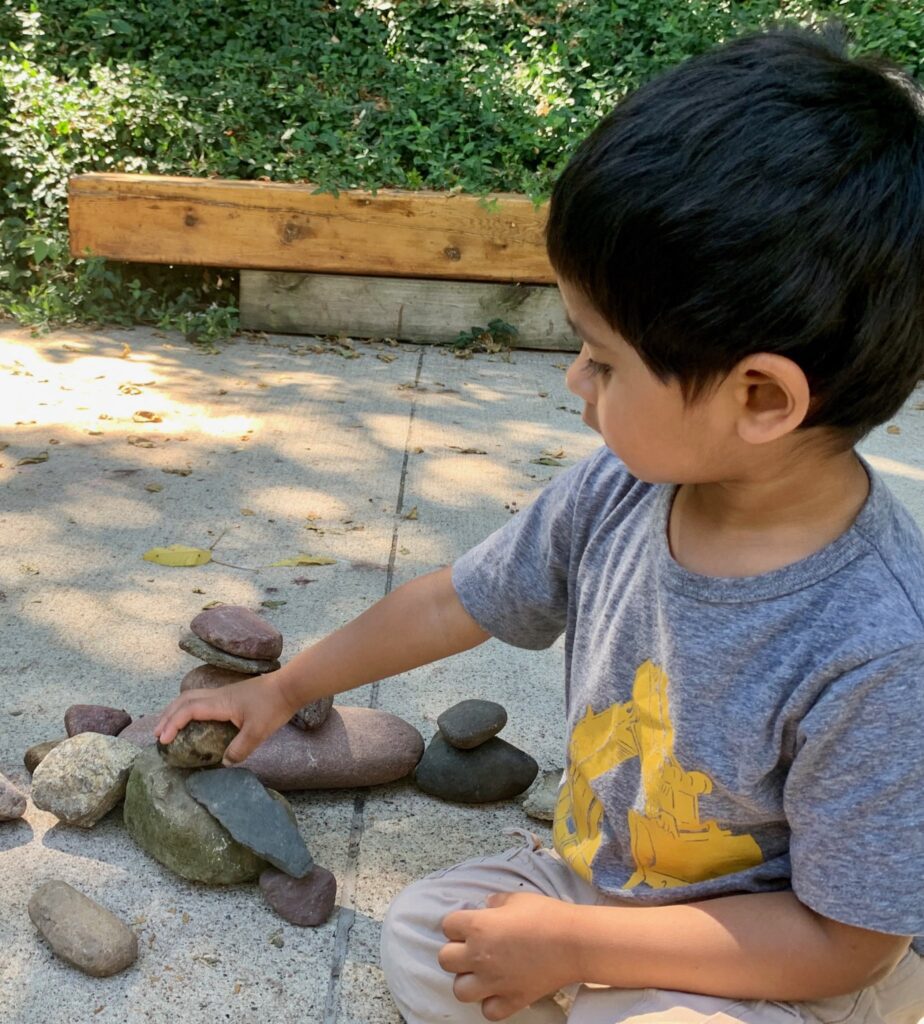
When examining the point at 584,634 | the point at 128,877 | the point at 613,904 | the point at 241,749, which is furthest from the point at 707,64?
the point at 128,877

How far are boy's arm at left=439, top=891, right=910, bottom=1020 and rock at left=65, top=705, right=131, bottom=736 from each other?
3.12 ft

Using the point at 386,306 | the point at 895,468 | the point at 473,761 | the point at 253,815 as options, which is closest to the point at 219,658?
the point at 253,815

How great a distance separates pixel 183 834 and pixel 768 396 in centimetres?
118

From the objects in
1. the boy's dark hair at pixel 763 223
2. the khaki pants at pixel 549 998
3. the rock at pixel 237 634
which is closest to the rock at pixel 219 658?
the rock at pixel 237 634

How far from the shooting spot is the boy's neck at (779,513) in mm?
1391

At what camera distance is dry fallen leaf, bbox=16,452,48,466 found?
3.69m

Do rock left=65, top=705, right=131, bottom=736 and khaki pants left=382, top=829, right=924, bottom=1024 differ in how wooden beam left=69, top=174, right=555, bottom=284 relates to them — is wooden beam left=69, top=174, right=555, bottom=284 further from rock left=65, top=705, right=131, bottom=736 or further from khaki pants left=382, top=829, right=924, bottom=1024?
khaki pants left=382, top=829, right=924, bottom=1024

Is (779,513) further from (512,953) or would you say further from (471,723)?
(471,723)

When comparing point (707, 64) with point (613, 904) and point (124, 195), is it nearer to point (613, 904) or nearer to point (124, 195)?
point (613, 904)

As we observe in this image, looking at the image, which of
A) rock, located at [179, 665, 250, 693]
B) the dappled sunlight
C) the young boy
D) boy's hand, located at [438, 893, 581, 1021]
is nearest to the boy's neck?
the young boy

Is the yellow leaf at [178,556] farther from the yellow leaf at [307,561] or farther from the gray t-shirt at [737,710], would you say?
the gray t-shirt at [737,710]

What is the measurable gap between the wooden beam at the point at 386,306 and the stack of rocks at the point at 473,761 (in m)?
3.61

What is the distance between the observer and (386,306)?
18.4 feet

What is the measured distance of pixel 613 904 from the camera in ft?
5.22
